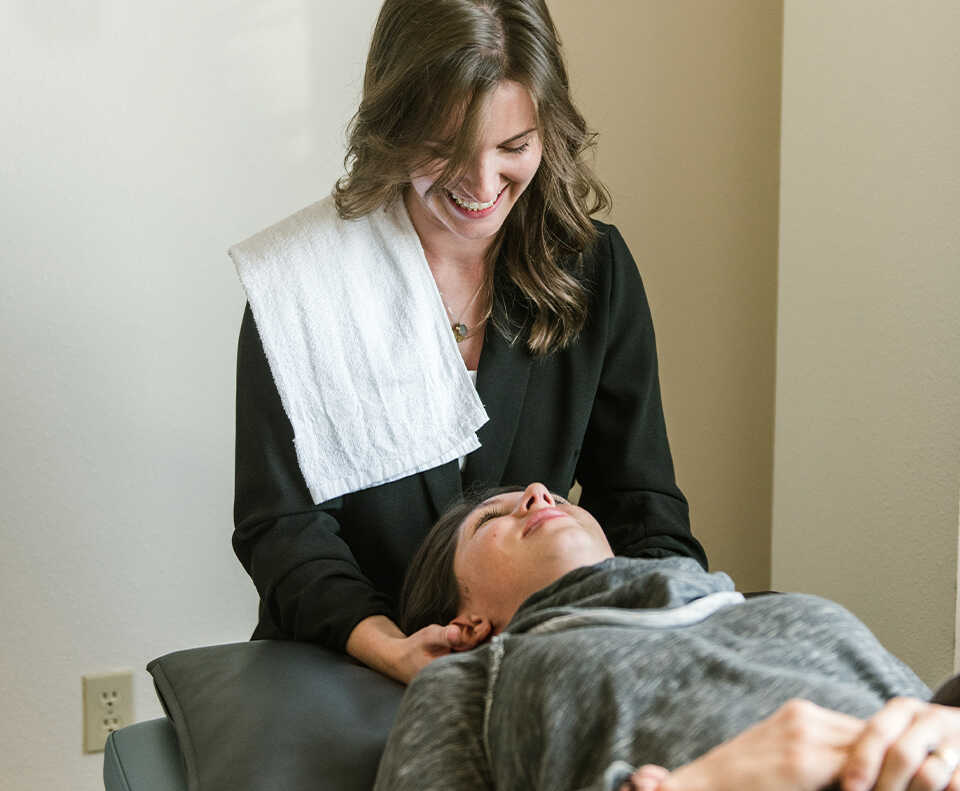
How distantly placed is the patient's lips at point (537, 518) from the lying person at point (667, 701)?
0.12m

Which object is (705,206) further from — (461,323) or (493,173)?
(493,173)

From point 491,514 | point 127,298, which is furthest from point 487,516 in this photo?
point 127,298

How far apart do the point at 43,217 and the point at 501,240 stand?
795 millimetres

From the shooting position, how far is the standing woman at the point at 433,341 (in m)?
1.34

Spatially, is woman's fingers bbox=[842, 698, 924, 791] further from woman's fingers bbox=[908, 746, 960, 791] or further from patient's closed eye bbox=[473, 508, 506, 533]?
patient's closed eye bbox=[473, 508, 506, 533]

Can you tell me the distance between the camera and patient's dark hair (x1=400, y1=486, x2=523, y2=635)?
4.22 ft

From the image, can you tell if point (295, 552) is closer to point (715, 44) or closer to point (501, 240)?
point (501, 240)

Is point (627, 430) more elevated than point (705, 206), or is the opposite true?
point (705, 206)

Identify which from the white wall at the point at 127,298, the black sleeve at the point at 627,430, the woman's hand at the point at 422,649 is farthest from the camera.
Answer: the white wall at the point at 127,298

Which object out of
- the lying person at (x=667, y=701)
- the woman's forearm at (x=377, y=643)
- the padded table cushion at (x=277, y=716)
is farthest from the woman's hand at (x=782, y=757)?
the woman's forearm at (x=377, y=643)

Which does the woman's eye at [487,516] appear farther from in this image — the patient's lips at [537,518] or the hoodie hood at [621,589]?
the hoodie hood at [621,589]

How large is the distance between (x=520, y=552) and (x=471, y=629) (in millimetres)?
95

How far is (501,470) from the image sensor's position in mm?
1565

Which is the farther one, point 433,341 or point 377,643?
point 433,341
